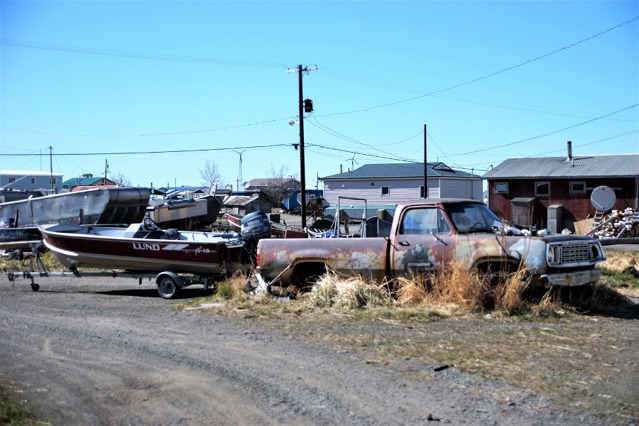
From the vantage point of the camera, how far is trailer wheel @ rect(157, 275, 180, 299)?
38.1 feet

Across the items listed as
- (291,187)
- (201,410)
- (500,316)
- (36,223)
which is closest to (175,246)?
(500,316)

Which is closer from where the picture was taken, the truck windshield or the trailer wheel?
the truck windshield

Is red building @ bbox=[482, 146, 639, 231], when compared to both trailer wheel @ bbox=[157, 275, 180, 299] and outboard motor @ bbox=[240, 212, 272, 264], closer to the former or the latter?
outboard motor @ bbox=[240, 212, 272, 264]

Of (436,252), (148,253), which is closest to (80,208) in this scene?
(148,253)

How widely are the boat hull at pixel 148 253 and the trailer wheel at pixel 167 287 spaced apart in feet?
1.12

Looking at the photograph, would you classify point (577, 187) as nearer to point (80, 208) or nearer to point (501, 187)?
point (501, 187)

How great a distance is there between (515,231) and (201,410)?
241 inches

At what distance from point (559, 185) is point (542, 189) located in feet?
3.51

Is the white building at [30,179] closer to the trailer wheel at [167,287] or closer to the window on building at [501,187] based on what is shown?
the window on building at [501,187]

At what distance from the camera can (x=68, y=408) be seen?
550 centimetres

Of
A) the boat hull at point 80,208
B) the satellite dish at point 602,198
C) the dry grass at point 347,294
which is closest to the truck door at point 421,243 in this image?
the dry grass at point 347,294

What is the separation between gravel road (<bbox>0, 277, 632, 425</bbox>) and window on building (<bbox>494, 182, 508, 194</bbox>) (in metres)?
32.3

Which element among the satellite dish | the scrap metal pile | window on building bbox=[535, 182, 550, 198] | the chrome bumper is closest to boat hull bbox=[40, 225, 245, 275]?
the chrome bumper

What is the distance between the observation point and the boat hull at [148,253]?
38.5ft
